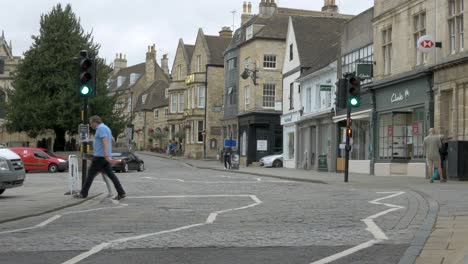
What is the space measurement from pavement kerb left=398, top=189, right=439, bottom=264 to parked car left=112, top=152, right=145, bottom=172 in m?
29.8

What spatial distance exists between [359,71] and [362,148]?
4.39m

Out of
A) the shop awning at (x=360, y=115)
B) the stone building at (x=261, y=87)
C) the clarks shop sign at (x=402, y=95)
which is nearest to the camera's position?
the clarks shop sign at (x=402, y=95)

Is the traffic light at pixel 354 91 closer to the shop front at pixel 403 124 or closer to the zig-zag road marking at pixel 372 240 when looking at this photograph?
the shop front at pixel 403 124

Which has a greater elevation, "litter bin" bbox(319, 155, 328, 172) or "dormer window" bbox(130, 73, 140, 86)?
"dormer window" bbox(130, 73, 140, 86)

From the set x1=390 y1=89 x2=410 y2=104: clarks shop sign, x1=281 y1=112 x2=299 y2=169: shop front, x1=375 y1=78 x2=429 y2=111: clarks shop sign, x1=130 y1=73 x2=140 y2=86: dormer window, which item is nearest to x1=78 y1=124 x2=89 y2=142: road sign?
x1=375 y1=78 x2=429 y2=111: clarks shop sign

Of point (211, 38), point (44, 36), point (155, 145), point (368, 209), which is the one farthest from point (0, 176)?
point (155, 145)

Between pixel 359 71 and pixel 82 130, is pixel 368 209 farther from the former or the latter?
pixel 359 71

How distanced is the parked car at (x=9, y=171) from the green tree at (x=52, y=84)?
33.2 m

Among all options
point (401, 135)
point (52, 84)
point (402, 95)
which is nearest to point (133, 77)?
point (52, 84)

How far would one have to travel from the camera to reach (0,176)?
16.6 m

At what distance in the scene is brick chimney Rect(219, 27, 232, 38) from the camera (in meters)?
77.1

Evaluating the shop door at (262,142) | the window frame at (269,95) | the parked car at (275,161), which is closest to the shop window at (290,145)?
the parked car at (275,161)

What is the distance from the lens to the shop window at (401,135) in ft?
95.9

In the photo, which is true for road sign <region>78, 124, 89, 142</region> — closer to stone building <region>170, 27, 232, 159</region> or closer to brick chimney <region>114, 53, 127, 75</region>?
stone building <region>170, 27, 232, 159</region>
